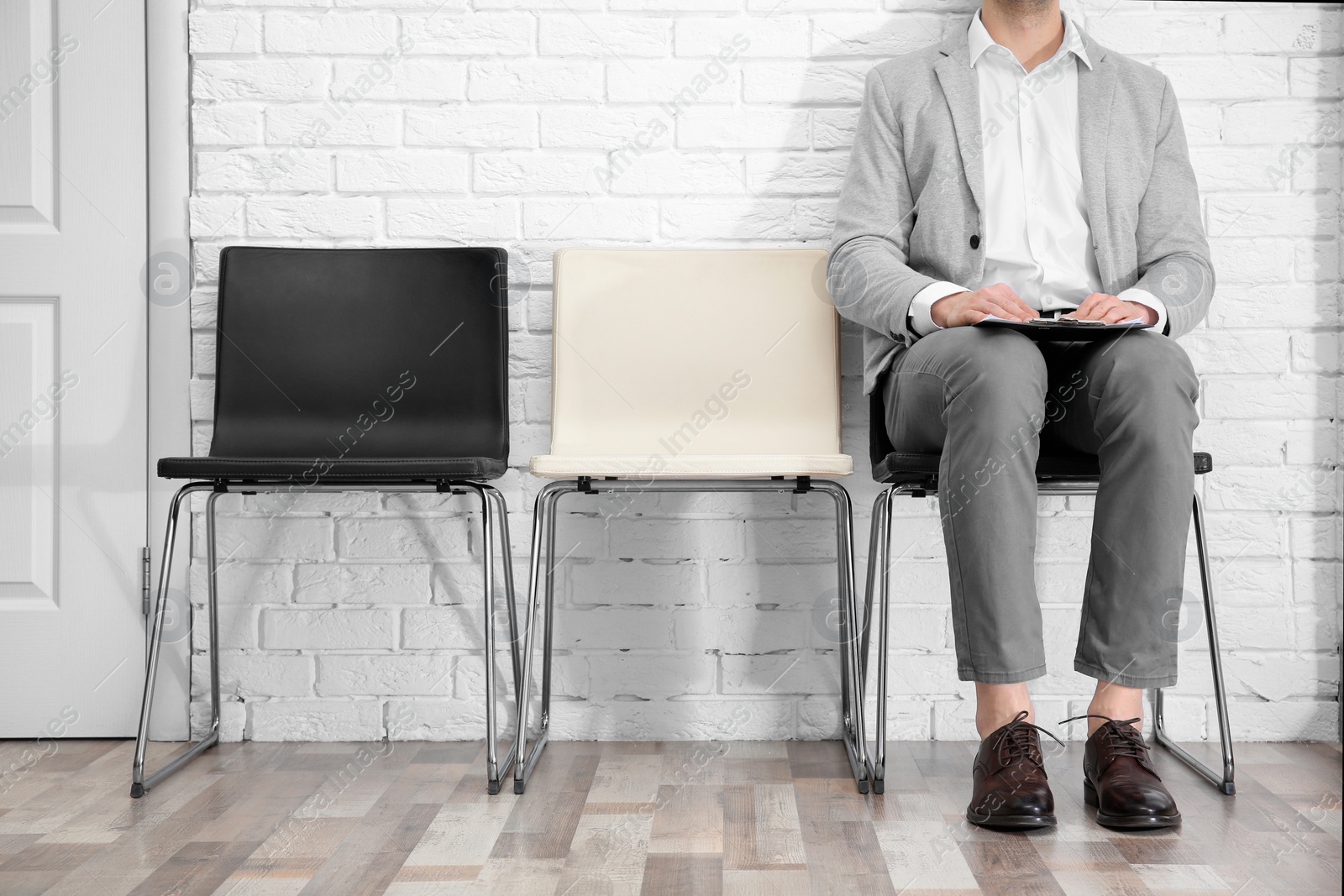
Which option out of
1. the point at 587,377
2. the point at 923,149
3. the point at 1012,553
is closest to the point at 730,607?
the point at 587,377

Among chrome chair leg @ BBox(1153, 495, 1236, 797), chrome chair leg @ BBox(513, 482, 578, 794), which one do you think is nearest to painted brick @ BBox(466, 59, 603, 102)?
chrome chair leg @ BBox(513, 482, 578, 794)

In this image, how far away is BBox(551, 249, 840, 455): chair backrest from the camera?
1.52m

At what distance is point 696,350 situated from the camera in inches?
60.9

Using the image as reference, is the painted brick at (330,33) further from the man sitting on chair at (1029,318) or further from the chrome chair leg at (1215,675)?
the chrome chair leg at (1215,675)

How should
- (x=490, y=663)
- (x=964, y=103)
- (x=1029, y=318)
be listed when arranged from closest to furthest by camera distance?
(x=1029, y=318)
(x=490, y=663)
(x=964, y=103)

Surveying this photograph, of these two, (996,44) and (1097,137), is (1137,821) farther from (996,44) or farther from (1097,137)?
(996,44)

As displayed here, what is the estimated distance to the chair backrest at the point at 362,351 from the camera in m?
1.53

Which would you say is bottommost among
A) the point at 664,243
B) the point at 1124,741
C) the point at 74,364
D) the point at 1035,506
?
the point at 1124,741

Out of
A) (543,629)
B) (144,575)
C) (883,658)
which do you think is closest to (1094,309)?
(883,658)

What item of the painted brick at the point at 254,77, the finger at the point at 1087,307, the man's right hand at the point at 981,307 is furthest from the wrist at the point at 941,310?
the painted brick at the point at 254,77

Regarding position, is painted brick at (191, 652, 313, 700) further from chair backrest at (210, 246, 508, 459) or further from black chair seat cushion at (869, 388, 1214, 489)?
black chair seat cushion at (869, 388, 1214, 489)

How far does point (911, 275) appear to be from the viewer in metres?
1.33

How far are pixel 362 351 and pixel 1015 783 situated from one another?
3.72 ft

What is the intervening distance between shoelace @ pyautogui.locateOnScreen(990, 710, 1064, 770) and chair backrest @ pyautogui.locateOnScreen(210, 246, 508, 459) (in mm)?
827
